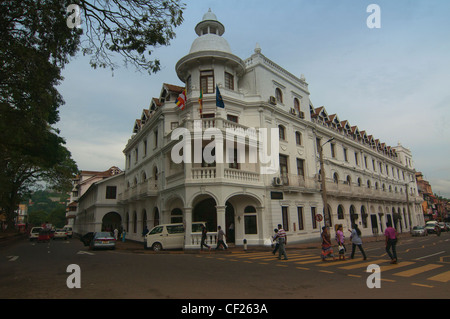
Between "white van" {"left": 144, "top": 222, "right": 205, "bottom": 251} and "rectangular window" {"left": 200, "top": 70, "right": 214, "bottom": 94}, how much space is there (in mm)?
10462

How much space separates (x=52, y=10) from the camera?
9250mm

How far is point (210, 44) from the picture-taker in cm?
2377

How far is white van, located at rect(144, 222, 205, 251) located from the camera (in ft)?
61.3

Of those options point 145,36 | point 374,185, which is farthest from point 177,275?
point 374,185

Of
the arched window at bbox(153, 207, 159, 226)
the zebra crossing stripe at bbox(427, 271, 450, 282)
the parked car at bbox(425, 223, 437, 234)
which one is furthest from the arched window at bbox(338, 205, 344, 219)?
the zebra crossing stripe at bbox(427, 271, 450, 282)

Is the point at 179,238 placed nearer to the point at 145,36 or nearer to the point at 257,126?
the point at 257,126

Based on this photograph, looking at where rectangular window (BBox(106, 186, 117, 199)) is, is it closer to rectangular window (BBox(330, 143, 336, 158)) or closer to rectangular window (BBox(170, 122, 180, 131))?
rectangular window (BBox(170, 122, 180, 131))

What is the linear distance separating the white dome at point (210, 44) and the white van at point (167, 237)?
14287 millimetres

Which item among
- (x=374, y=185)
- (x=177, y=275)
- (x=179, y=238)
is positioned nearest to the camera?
(x=177, y=275)

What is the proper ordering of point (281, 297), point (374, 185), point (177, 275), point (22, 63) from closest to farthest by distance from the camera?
point (281, 297) < point (177, 275) < point (22, 63) < point (374, 185)

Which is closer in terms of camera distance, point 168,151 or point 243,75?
point 168,151

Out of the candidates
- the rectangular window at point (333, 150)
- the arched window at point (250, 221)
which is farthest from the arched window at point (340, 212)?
the arched window at point (250, 221)

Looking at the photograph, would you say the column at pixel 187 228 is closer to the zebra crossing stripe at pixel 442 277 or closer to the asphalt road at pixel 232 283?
the asphalt road at pixel 232 283
